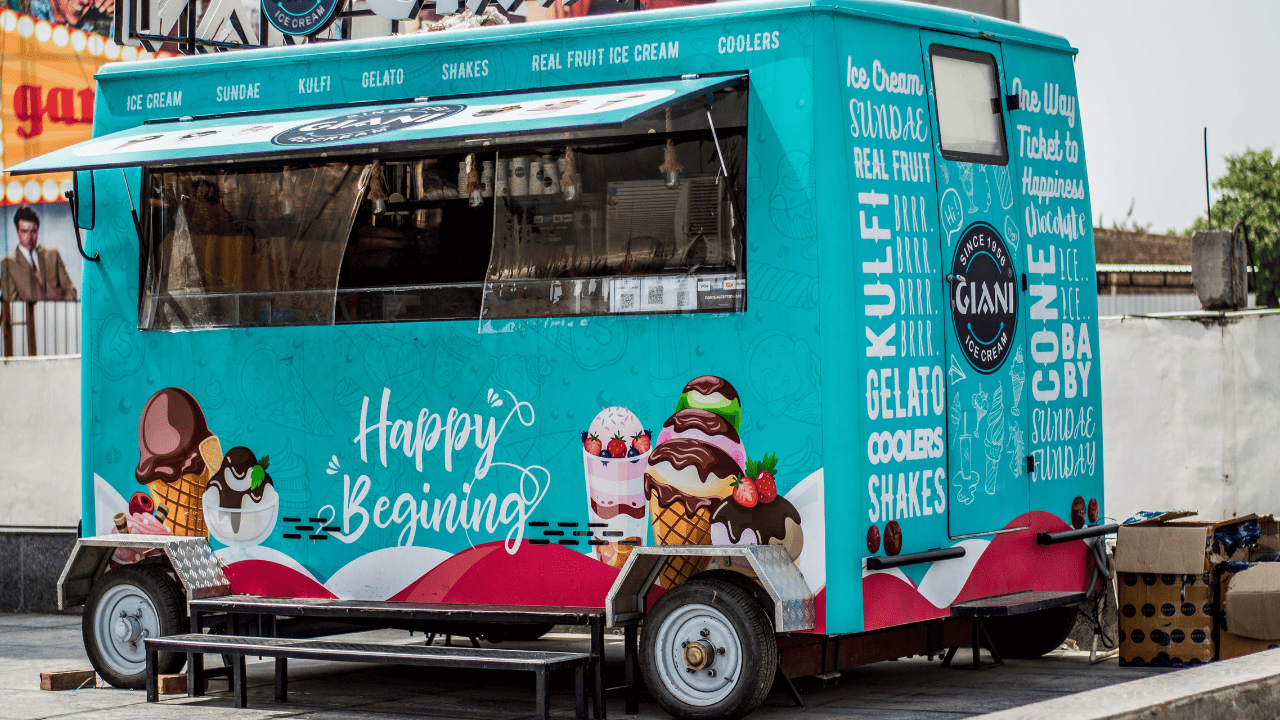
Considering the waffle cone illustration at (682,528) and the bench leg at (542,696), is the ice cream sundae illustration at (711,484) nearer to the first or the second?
the waffle cone illustration at (682,528)

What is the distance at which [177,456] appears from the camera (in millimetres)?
9117

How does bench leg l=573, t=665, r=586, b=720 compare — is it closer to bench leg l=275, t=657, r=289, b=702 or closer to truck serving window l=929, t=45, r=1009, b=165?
bench leg l=275, t=657, r=289, b=702

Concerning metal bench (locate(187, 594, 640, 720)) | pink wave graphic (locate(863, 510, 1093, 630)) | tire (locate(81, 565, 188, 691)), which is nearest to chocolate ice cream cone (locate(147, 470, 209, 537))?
tire (locate(81, 565, 188, 691))

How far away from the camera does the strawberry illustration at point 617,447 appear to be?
25.6ft

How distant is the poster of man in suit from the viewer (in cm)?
2308

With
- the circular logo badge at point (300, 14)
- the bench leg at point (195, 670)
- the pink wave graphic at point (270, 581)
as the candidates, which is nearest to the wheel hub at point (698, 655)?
the pink wave graphic at point (270, 581)

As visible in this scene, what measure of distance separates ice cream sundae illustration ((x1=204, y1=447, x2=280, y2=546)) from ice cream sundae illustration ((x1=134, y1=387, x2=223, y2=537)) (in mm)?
82

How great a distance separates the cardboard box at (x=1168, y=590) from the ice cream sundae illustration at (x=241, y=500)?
4690 millimetres

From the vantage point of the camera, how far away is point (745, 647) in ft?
23.9

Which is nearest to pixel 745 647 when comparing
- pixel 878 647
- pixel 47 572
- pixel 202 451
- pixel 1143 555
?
pixel 878 647

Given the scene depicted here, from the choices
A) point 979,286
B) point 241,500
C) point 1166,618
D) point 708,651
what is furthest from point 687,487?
point 1166,618

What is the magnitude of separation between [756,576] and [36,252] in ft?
60.4

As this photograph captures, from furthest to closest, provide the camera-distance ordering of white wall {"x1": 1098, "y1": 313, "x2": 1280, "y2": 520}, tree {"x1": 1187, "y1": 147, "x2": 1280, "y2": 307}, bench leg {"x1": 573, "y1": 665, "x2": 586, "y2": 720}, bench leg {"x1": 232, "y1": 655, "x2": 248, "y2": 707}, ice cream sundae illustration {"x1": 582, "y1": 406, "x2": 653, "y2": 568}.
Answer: tree {"x1": 1187, "y1": 147, "x2": 1280, "y2": 307}
white wall {"x1": 1098, "y1": 313, "x2": 1280, "y2": 520}
bench leg {"x1": 232, "y1": 655, "x2": 248, "y2": 707}
ice cream sundae illustration {"x1": 582, "y1": 406, "x2": 653, "y2": 568}
bench leg {"x1": 573, "y1": 665, "x2": 586, "y2": 720}

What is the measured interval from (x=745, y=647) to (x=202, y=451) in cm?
347
